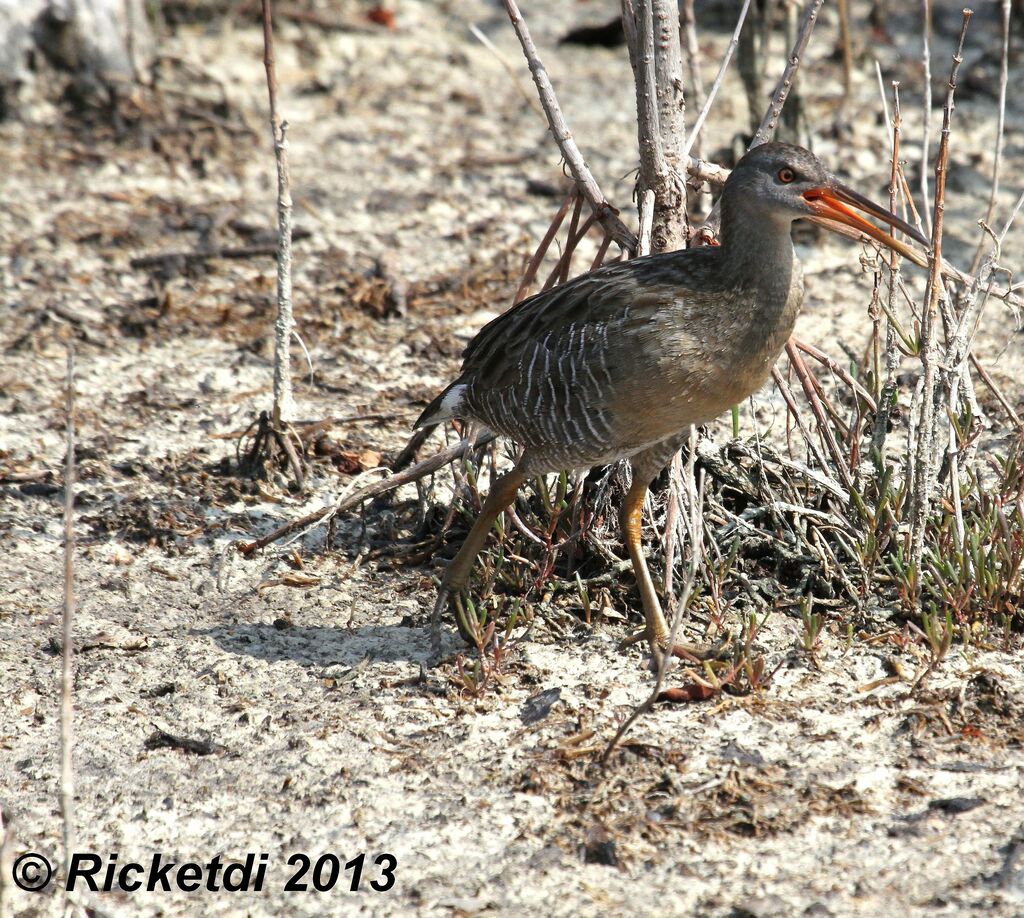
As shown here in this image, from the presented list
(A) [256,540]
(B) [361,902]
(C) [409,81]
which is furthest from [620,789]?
(C) [409,81]

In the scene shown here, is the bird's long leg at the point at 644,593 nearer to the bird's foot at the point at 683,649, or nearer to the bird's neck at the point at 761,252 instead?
the bird's foot at the point at 683,649

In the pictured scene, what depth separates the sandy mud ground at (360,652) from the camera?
11.2 feet

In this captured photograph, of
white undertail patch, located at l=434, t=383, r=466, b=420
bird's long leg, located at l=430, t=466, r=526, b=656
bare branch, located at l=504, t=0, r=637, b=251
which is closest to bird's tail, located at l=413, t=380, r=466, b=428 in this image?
white undertail patch, located at l=434, t=383, r=466, b=420

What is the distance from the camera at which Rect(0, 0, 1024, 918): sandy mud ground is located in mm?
3420

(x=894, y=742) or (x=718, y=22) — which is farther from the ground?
(x=718, y=22)

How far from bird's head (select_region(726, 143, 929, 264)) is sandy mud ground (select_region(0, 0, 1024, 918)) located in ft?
2.75

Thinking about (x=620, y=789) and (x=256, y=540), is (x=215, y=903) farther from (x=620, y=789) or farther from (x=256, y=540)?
(x=256, y=540)

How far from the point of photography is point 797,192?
380cm

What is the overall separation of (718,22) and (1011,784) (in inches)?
282

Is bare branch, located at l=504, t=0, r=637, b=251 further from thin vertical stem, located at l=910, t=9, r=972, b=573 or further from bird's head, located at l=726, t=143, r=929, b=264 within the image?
thin vertical stem, located at l=910, t=9, r=972, b=573

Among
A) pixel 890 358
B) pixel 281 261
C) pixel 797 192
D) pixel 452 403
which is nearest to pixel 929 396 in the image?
pixel 890 358

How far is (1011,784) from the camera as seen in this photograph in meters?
3.59

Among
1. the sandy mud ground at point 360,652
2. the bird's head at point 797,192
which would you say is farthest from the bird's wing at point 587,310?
the sandy mud ground at point 360,652

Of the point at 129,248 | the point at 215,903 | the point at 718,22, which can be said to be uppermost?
the point at 718,22
